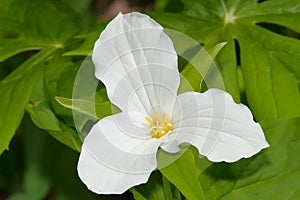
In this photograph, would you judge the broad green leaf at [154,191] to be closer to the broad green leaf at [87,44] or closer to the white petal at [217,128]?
the white petal at [217,128]

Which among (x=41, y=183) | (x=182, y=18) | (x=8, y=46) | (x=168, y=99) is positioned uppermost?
(x=182, y=18)

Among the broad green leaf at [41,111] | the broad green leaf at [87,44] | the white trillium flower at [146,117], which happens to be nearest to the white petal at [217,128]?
the white trillium flower at [146,117]

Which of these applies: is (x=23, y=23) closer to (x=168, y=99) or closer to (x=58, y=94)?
(x=58, y=94)

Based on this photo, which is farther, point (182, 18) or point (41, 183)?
point (41, 183)

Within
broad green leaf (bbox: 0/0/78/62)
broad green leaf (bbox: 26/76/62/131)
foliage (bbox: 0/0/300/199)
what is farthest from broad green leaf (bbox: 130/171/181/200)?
broad green leaf (bbox: 0/0/78/62)

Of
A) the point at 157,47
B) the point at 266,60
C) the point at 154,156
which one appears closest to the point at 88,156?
the point at 154,156

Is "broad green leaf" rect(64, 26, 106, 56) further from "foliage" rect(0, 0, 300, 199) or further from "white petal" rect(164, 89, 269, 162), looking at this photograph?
"white petal" rect(164, 89, 269, 162)

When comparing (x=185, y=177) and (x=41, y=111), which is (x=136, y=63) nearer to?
(x=185, y=177)

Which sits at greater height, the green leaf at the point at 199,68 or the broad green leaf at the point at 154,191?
the green leaf at the point at 199,68
